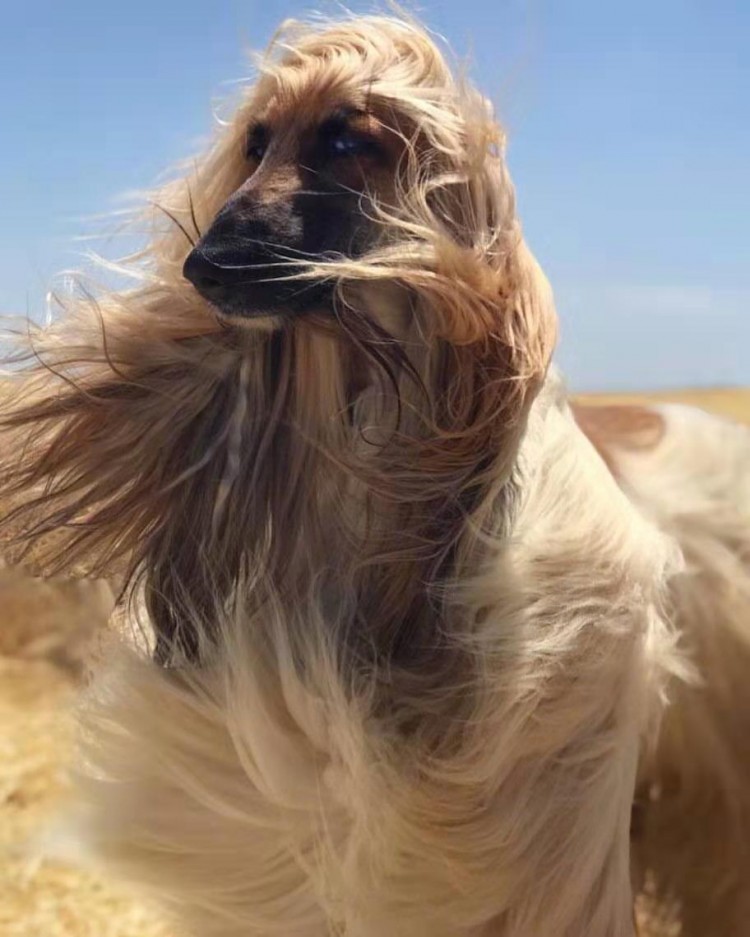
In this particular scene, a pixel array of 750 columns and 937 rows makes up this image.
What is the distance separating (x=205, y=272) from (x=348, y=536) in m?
0.38

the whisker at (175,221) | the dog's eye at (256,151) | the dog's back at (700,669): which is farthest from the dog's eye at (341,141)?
the dog's back at (700,669)

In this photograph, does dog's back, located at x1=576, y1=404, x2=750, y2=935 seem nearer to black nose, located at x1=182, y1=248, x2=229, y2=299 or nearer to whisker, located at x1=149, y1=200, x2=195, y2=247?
whisker, located at x1=149, y1=200, x2=195, y2=247

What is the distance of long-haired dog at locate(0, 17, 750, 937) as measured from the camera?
1.57 meters

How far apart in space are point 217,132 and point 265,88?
15cm

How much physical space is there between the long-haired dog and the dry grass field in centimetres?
33

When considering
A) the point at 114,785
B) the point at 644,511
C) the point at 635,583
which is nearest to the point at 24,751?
the point at 114,785

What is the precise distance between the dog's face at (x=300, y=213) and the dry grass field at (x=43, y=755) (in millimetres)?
783

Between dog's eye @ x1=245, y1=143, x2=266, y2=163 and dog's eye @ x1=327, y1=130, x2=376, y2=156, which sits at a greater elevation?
dog's eye @ x1=327, y1=130, x2=376, y2=156

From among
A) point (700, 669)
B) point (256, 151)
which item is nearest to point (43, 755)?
point (700, 669)

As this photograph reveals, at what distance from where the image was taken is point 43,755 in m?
3.19

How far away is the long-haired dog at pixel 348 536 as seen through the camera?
157 centimetres

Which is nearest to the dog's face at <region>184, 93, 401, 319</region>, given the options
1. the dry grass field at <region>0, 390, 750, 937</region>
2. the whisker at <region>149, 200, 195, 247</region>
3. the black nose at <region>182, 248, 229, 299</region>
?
the black nose at <region>182, 248, 229, 299</region>

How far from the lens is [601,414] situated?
2.58 m

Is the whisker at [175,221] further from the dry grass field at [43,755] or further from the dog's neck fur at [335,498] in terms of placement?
the dry grass field at [43,755]
